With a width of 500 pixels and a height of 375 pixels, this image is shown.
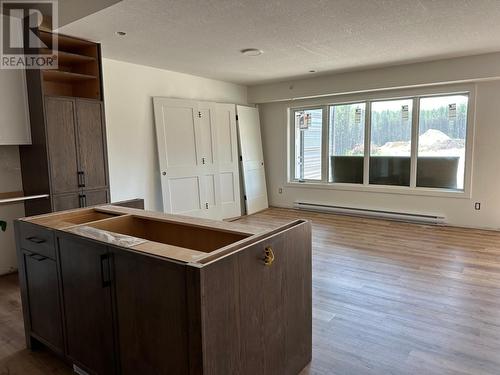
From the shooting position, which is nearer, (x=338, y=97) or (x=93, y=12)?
(x=93, y=12)

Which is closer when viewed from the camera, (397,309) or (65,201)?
(397,309)

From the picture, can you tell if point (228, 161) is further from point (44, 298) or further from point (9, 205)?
point (44, 298)

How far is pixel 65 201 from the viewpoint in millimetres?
3520

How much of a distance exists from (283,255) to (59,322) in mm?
1409

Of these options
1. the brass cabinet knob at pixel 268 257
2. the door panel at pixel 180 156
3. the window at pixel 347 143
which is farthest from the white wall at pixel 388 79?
the brass cabinet knob at pixel 268 257

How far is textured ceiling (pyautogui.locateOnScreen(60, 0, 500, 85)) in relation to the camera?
2.90 meters

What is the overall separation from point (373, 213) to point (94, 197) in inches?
178

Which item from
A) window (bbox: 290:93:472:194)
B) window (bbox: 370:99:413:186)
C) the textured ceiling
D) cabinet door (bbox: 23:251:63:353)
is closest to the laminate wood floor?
cabinet door (bbox: 23:251:63:353)

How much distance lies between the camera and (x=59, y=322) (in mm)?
2012

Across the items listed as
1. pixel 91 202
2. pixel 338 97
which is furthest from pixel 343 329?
pixel 338 97

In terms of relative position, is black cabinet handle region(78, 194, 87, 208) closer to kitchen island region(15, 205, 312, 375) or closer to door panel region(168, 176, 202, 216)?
kitchen island region(15, 205, 312, 375)

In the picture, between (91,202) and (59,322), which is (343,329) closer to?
(59,322)

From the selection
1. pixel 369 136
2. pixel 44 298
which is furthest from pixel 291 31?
pixel 44 298

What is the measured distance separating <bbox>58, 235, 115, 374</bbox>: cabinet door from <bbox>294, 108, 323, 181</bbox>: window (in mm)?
5406
